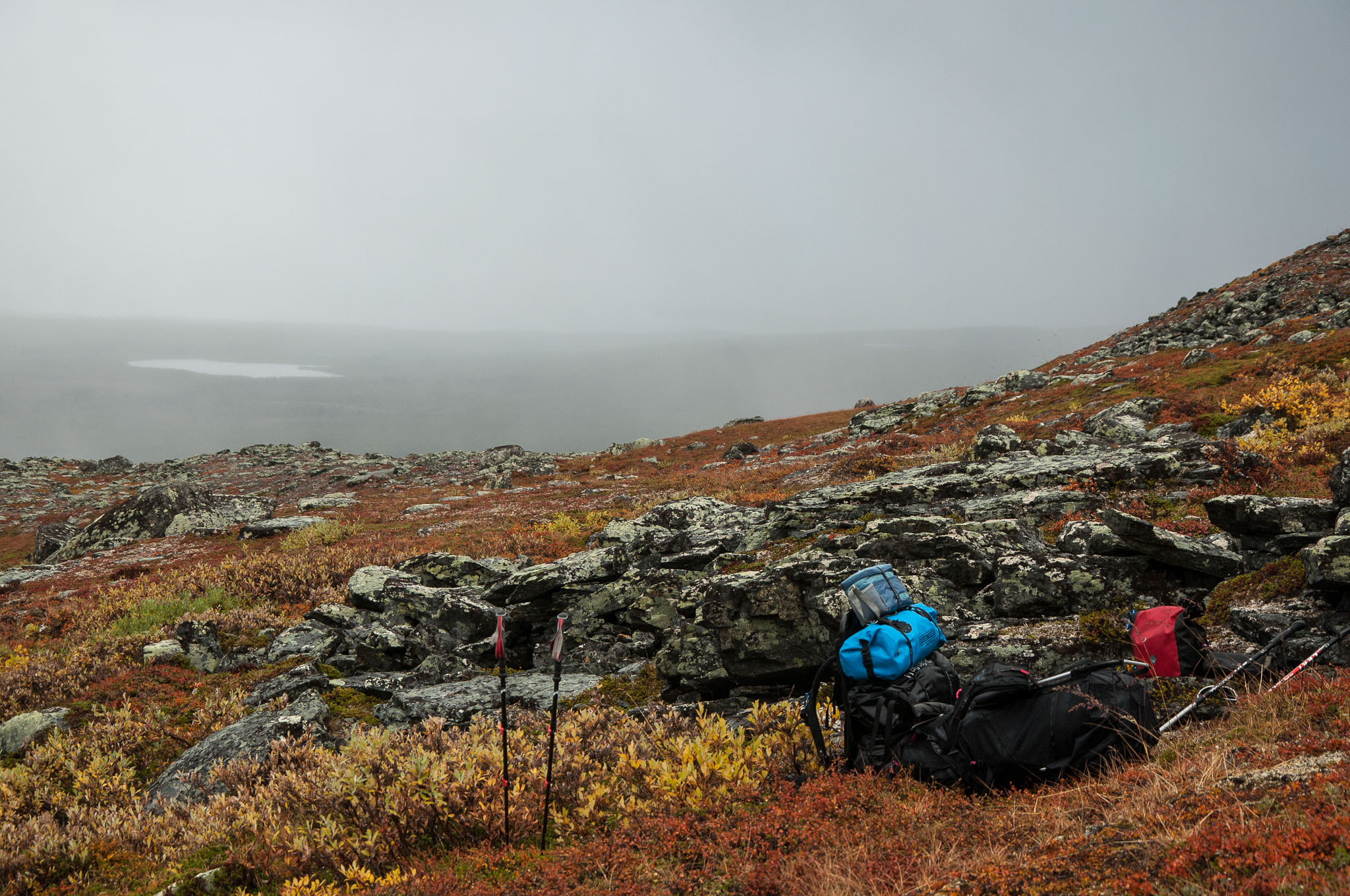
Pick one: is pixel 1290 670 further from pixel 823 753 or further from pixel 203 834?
pixel 203 834

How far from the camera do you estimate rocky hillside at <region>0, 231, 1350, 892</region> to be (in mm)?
7000

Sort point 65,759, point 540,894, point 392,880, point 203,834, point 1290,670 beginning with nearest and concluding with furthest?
point 540,894
point 392,880
point 1290,670
point 203,834
point 65,759

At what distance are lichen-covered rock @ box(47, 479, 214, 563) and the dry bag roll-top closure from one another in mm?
39822

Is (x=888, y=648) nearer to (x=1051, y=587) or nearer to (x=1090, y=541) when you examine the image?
(x=1051, y=587)

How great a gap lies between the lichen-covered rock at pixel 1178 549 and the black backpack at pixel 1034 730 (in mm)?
2934

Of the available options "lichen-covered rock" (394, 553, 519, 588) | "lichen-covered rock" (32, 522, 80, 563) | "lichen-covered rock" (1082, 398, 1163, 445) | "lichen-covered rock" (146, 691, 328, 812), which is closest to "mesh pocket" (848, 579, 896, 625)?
"lichen-covered rock" (146, 691, 328, 812)

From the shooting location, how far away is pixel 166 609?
50.8 feet

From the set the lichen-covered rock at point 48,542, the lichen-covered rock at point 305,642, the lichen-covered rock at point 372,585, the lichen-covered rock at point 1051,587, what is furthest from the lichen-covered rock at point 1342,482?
the lichen-covered rock at point 48,542

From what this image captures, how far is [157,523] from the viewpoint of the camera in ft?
110

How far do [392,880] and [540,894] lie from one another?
125cm

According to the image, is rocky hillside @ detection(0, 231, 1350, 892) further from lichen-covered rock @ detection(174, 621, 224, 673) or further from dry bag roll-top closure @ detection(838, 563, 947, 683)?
dry bag roll-top closure @ detection(838, 563, 947, 683)

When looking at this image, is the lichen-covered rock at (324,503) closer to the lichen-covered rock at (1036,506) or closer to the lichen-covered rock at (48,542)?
the lichen-covered rock at (48,542)

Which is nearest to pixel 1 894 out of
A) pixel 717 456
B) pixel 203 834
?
pixel 203 834

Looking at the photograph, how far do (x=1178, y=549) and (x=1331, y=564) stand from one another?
159cm
